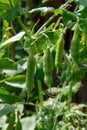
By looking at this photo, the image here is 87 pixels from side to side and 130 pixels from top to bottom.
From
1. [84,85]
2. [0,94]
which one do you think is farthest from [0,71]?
[84,85]

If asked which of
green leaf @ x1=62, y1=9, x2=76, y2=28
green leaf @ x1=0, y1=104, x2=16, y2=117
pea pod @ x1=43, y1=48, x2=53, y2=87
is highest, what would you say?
green leaf @ x1=62, y1=9, x2=76, y2=28

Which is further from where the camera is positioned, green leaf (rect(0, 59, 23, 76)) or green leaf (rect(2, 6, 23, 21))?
green leaf (rect(0, 59, 23, 76))

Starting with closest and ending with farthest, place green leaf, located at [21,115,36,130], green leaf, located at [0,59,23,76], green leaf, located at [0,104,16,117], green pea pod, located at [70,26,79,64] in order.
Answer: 1. green pea pod, located at [70,26,79,64]
2. green leaf, located at [0,104,16,117]
3. green leaf, located at [0,59,23,76]
4. green leaf, located at [21,115,36,130]

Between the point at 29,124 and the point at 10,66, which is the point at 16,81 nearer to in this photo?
the point at 10,66

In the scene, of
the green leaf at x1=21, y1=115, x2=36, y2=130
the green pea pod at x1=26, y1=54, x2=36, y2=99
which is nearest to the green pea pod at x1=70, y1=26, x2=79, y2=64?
the green pea pod at x1=26, y1=54, x2=36, y2=99

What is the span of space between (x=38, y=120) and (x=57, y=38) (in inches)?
13.5

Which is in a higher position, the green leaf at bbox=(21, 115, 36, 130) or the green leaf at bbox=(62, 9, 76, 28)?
the green leaf at bbox=(62, 9, 76, 28)

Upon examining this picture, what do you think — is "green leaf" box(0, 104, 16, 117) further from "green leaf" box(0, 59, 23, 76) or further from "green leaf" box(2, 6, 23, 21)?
"green leaf" box(2, 6, 23, 21)

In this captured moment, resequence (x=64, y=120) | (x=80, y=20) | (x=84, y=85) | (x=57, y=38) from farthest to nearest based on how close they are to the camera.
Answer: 1. (x=84, y=85)
2. (x=64, y=120)
3. (x=57, y=38)
4. (x=80, y=20)

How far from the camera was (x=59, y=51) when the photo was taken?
135cm

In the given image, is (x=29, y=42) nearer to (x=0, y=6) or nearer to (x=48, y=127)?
(x=0, y=6)

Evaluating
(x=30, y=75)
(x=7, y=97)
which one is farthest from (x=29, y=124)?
(x=30, y=75)

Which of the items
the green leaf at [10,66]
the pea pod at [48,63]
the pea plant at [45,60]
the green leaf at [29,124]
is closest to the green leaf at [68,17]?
the pea plant at [45,60]

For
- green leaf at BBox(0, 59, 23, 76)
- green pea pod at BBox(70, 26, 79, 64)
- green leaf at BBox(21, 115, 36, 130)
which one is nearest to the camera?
green pea pod at BBox(70, 26, 79, 64)
